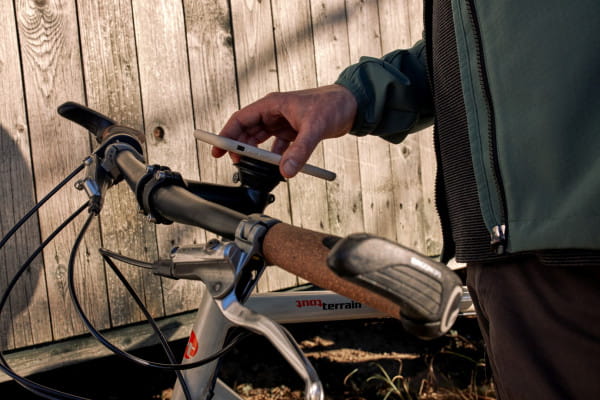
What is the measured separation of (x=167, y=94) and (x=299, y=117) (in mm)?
1086

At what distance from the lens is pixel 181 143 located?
177cm

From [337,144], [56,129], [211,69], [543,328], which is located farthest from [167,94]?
[543,328]

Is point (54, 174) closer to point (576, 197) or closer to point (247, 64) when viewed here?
point (247, 64)

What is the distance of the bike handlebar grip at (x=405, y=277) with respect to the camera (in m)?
0.34

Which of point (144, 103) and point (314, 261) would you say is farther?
point (144, 103)

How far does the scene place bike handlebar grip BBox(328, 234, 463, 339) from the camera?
34 centimetres

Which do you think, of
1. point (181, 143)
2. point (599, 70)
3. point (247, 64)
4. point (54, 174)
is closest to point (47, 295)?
point (54, 174)

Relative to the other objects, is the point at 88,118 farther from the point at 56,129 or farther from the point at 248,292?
the point at 56,129

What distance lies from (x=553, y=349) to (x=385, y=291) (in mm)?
446

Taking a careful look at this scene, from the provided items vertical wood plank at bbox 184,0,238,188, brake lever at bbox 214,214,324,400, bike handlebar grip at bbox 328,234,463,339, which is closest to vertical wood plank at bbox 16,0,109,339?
vertical wood plank at bbox 184,0,238,188

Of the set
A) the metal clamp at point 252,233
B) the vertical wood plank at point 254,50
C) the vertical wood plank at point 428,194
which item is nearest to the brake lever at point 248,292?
the metal clamp at point 252,233

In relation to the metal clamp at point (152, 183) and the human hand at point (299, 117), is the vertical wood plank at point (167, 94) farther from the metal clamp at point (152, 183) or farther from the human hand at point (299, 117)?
the metal clamp at point (152, 183)

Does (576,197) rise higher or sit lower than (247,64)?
lower

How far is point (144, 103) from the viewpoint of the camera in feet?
5.58
